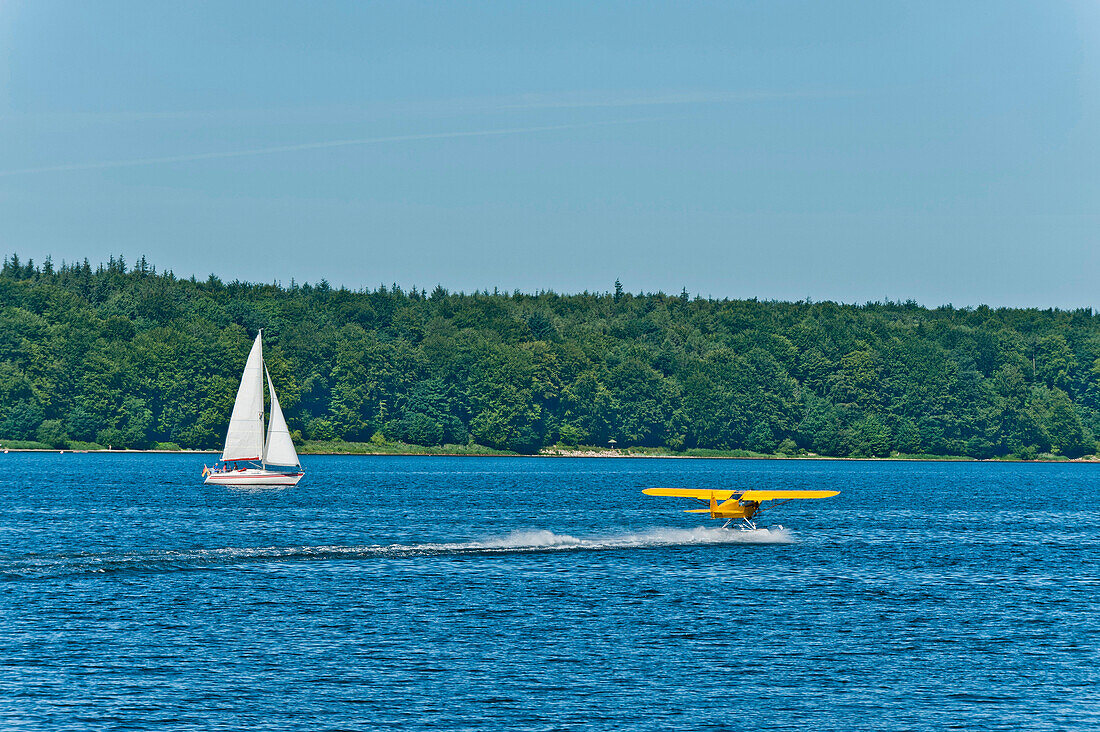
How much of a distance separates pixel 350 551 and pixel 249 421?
196 ft

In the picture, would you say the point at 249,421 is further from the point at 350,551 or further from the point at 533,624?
the point at 533,624

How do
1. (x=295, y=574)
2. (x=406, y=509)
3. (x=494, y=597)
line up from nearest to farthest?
(x=494, y=597) → (x=295, y=574) → (x=406, y=509)

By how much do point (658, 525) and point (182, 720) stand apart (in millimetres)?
64475

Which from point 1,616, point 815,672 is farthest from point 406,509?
point 815,672

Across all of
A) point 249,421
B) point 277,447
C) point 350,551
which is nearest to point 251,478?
point 277,447

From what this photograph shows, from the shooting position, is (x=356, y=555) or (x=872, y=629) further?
(x=356, y=555)

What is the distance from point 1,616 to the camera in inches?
2111

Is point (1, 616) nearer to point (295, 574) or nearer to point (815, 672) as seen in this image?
point (295, 574)

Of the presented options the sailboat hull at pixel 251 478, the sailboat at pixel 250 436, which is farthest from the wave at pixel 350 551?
the sailboat at pixel 250 436

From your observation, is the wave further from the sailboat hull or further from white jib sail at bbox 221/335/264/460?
white jib sail at bbox 221/335/264/460

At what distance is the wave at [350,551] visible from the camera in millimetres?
68125

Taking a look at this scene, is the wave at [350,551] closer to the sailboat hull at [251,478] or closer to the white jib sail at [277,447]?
the sailboat hull at [251,478]

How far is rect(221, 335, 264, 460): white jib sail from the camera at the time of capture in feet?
434

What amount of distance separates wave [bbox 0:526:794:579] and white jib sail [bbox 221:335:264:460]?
51999 mm
